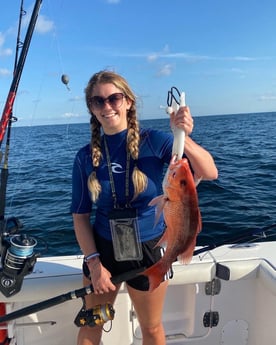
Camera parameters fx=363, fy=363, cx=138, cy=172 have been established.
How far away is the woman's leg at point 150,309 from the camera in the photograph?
255 cm

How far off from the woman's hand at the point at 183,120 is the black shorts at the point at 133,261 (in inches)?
38.3

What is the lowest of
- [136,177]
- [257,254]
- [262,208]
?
[262,208]

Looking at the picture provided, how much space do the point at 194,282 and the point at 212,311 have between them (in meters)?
0.49

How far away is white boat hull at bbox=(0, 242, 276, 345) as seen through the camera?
3.05 metres

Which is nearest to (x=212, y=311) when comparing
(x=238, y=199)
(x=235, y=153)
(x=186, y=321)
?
(x=186, y=321)

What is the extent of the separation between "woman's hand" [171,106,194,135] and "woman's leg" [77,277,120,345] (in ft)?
4.69

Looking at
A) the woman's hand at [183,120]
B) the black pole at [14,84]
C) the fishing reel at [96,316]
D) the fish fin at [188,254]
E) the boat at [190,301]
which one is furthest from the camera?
the black pole at [14,84]

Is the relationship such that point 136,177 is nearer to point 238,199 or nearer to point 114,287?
point 114,287

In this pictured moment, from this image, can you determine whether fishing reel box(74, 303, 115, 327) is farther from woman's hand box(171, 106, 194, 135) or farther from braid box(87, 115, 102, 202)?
woman's hand box(171, 106, 194, 135)

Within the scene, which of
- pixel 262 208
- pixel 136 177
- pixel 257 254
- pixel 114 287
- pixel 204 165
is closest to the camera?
pixel 204 165

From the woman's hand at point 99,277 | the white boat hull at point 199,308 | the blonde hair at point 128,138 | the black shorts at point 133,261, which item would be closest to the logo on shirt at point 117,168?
the blonde hair at point 128,138

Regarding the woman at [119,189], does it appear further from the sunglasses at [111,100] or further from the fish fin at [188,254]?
the fish fin at [188,254]

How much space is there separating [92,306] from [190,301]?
103cm

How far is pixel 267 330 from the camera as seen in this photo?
3211 mm
